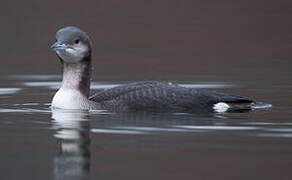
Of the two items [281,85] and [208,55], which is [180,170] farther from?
[208,55]

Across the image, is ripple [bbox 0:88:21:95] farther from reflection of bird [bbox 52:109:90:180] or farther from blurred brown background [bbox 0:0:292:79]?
blurred brown background [bbox 0:0:292:79]

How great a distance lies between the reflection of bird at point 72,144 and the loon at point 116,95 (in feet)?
0.79

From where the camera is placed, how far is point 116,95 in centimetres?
891

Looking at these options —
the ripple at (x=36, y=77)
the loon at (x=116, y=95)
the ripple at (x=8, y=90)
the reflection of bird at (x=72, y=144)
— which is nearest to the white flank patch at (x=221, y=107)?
the loon at (x=116, y=95)

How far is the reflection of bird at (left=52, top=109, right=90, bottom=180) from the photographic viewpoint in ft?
20.0

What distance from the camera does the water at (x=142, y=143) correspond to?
6.09 m

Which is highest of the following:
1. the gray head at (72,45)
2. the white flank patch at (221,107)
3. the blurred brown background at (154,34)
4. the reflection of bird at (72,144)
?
the blurred brown background at (154,34)

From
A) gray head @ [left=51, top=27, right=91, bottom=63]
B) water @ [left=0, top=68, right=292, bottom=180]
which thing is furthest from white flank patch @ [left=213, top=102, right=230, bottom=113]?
gray head @ [left=51, top=27, right=91, bottom=63]

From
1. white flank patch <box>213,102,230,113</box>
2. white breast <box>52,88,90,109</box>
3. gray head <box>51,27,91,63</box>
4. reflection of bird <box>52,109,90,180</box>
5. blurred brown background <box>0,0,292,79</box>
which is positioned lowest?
reflection of bird <box>52,109,90,180</box>

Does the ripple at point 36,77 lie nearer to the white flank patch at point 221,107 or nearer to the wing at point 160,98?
the wing at point 160,98

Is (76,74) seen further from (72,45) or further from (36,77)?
(36,77)

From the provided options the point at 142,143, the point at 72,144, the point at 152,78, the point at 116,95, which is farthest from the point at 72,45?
the point at 152,78

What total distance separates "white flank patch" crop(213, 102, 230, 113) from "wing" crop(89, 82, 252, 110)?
0.11 feet

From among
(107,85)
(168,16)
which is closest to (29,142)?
(107,85)
